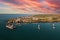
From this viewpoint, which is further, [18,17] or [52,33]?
[52,33]

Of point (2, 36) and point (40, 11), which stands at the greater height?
point (40, 11)

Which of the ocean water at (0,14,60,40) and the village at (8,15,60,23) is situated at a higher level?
the village at (8,15,60,23)

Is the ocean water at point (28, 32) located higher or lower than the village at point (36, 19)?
lower

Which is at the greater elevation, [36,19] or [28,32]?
[36,19]

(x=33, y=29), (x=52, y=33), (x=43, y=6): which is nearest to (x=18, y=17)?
(x=33, y=29)

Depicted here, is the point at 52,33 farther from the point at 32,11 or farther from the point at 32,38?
the point at 32,11

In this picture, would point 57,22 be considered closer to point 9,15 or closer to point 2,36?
point 9,15

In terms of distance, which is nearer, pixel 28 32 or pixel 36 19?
pixel 28 32

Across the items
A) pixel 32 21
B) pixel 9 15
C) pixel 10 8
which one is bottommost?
pixel 32 21
